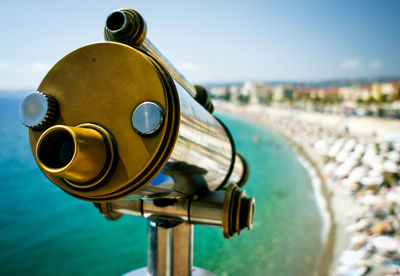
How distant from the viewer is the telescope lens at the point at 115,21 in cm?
52

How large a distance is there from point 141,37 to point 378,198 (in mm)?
8496

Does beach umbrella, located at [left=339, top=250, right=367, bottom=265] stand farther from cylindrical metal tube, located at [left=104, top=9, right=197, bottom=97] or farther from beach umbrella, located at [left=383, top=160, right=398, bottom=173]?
cylindrical metal tube, located at [left=104, top=9, right=197, bottom=97]

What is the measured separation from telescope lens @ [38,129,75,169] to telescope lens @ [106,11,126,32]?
0.24m

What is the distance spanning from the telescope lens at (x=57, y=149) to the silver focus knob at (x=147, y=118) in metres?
0.09

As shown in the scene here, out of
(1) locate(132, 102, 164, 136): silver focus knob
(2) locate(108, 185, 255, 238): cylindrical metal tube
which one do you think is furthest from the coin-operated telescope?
(2) locate(108, 185, 255, 238): cylindrical metal tube

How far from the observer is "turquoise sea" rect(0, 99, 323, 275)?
6027 millimetres

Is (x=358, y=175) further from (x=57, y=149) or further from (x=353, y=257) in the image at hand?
(x=57, y=149)

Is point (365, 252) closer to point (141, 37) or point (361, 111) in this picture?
point (141, 37)

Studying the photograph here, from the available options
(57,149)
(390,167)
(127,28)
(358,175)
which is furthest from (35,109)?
(390,167)

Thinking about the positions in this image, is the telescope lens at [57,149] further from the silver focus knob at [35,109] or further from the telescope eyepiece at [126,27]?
the telescope eyepiece at [126,27]

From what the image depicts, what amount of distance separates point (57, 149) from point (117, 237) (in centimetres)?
774

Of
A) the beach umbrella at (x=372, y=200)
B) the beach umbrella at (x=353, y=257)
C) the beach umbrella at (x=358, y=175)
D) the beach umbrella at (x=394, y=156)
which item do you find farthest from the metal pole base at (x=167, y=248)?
the beach umbrella at (x=394, y=156)

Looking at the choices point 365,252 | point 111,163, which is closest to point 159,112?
point 111,163

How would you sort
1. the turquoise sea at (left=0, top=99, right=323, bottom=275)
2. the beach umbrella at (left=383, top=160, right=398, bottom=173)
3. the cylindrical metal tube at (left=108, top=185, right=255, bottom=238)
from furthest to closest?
the beach umbrella at (left=383, top=160, right=398, bottom=173) < the turquoise sea at (left=0, top=99, right=323, bottom=275) < the cylindrical metal tube at (left=108, top=185, right=255, bottom=238)
